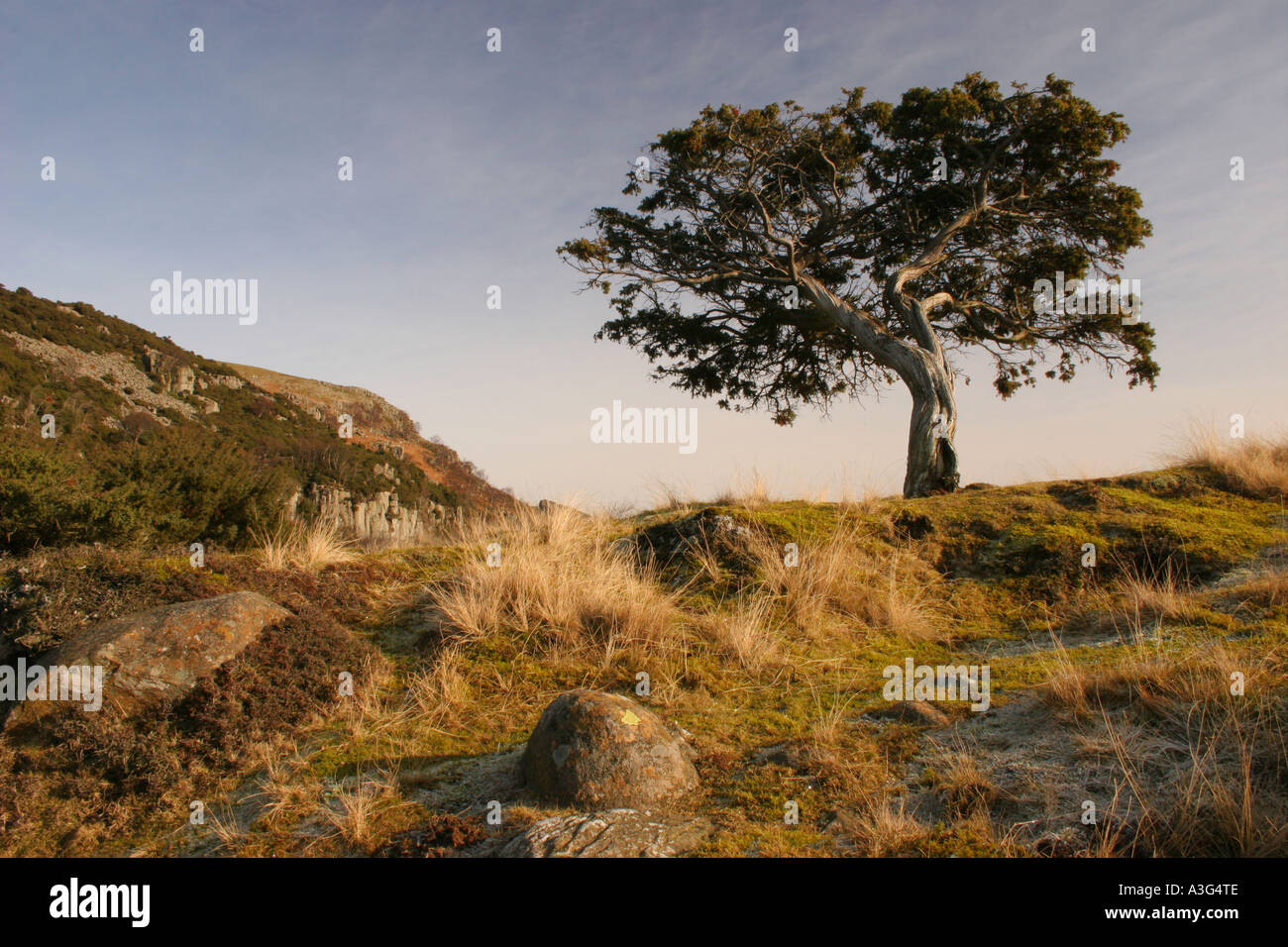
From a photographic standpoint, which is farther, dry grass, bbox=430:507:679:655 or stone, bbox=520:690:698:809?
dry grass, bbox=430:507:679:655

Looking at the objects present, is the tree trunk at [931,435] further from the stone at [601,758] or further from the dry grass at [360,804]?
the dry grass at [360,804]

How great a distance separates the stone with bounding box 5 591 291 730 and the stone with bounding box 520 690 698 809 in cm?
273

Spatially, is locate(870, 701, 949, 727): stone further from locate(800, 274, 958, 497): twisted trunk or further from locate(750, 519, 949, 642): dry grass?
locate(800, 274, 958, 497): twisted trunk

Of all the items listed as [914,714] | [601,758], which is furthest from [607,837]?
[914,714]

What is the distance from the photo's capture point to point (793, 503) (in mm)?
10148

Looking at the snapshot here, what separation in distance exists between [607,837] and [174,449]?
9469 mm

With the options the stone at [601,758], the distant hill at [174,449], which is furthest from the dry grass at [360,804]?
the distant hill at [174,449]

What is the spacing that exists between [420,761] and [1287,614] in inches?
270

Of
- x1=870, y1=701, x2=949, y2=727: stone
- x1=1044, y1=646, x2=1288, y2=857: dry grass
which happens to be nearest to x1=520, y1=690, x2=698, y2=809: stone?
x1=870, y1=701, x2=949, y2=727: stone

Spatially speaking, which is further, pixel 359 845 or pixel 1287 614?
pixel 1287 614

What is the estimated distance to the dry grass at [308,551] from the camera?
7809 mm

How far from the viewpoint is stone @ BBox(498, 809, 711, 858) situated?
11.7 ft
